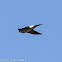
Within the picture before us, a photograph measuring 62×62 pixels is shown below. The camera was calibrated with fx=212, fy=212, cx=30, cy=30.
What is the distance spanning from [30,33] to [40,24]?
543 cm

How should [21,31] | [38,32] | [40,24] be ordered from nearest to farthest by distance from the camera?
[40,24]
[21,31]
[38,32]

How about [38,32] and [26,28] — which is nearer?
[26,28]

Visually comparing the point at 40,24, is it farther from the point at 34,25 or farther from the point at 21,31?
the point at 21,31

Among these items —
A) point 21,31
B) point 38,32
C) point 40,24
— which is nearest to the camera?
point 40,24

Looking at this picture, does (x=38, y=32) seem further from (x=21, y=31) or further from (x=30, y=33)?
(x=21, y=31)

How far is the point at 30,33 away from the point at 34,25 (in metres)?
3.70

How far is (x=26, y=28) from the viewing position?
39.4m

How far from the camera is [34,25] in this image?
3950cm

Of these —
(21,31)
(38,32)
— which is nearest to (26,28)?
(21,31)

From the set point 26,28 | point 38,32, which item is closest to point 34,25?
point 26,28

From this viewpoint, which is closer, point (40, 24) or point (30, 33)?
point (40, 24)

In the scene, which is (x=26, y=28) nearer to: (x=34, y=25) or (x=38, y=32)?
(x=34, y=25)

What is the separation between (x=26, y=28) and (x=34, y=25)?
1.59m

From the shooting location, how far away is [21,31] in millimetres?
40500
